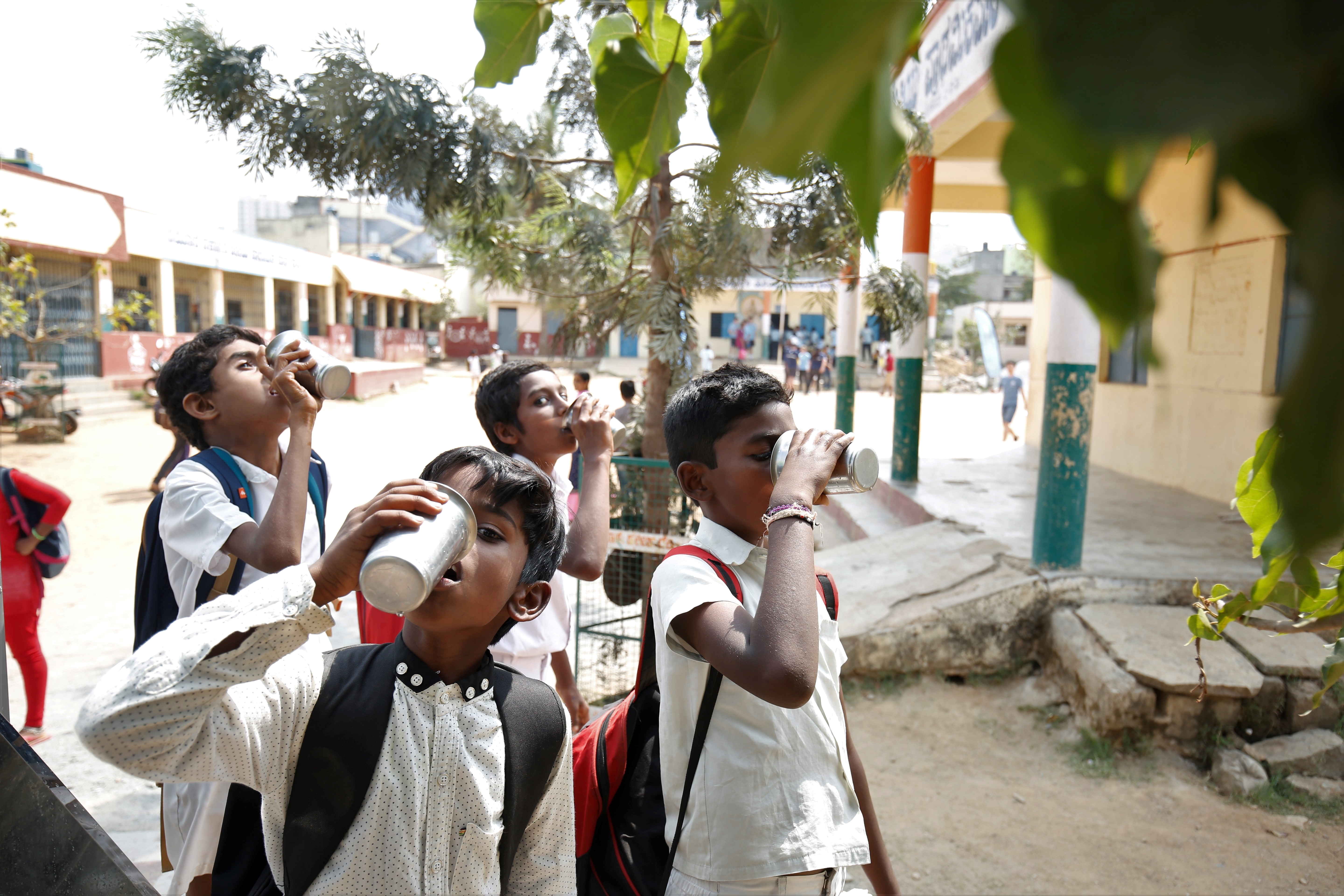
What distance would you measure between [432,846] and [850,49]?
1277 millimetres

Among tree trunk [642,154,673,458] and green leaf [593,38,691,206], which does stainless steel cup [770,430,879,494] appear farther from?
tree trunk [642,154,673,458]

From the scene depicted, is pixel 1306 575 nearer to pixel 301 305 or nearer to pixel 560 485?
pixel 560 485

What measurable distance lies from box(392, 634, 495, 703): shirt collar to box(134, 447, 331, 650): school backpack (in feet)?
2.22

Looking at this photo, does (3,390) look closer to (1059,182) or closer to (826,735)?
(826,735)

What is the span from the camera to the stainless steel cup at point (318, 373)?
189cm

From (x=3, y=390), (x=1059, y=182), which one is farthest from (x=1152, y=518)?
(x=3, y=390)

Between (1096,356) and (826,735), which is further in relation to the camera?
(1096,356)

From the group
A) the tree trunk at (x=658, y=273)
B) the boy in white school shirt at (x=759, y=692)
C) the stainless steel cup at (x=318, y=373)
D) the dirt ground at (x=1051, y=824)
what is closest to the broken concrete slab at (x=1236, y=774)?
the dirt ground at (x=1051, y=824)

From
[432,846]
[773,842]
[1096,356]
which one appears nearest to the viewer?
[432,846]

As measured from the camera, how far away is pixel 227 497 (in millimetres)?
1900

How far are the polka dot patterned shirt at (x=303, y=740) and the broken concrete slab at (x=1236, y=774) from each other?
121 inches

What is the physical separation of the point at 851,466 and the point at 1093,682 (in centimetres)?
279

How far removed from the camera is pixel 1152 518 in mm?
5895

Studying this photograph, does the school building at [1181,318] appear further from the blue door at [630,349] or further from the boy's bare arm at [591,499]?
the blue door at [630,349]
